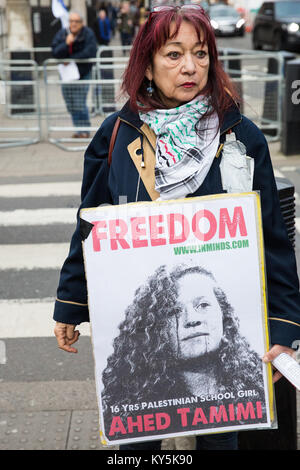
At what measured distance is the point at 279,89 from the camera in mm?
10406

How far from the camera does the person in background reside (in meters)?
10.9

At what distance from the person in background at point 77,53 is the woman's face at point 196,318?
29.9 ft

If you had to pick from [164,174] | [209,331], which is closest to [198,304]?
[209,331]

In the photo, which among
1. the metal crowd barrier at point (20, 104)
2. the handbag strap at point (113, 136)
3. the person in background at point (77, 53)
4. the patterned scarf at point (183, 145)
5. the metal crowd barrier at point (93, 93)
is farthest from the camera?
the metal crowd barrier at point (20, 104)

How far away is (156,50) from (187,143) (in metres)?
0.36

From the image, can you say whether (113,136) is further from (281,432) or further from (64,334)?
(281,432)

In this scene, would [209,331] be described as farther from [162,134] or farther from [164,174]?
[162,134]

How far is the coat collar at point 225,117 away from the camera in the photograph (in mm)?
2277

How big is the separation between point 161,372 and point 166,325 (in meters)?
0.15

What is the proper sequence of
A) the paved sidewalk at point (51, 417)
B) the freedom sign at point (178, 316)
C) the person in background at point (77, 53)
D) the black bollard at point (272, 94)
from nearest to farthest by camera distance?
the freedom sign at point (178, 316) → the paved sidewalk at point (51, 417) → the black bollard at point (272, 94) → the person in background at point (77, 53)

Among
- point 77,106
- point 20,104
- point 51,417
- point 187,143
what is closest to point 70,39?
point 77,106

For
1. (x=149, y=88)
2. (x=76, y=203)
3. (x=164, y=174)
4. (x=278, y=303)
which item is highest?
(x=149, y=88)

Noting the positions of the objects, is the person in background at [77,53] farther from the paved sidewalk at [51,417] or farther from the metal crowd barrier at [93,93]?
the paved sidewalk at [51,417]

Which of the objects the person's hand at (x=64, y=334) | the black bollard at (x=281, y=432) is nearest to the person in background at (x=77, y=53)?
the black bollard at (x=281, y=432)
